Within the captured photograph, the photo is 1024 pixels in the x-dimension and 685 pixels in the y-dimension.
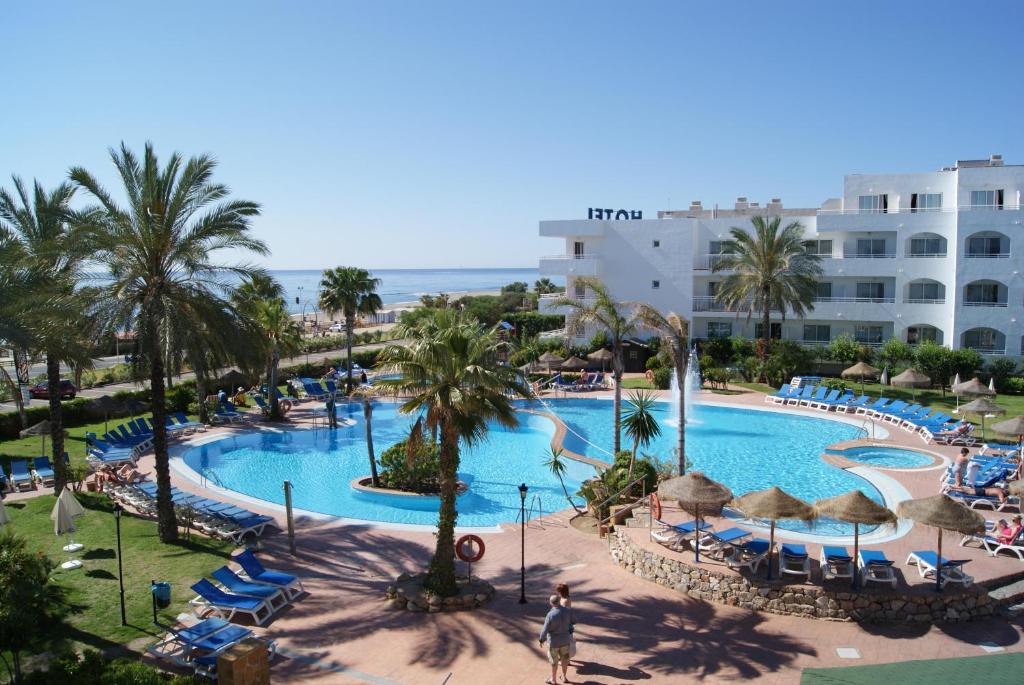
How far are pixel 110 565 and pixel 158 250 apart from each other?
661 centimetres

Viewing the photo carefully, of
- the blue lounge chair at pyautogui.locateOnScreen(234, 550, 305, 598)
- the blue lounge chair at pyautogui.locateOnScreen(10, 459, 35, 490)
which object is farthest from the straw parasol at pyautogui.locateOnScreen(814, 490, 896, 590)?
the blue lounge chair at pyautogui.locateOnScreen(10, 459, 35, 490)

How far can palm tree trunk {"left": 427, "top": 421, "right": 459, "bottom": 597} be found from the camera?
1309cm

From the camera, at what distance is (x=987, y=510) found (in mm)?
17984

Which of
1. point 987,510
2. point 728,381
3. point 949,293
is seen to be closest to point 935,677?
A: point 987,510

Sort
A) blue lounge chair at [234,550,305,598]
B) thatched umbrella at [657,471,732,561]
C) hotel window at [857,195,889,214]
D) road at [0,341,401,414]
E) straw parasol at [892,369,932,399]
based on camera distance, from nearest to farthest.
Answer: blue lounge chair at [234,550,305,598], thatched umbrella at [657,471,732,561], straw parasol at [892,369,932,399], road at [0,341,401,414], hotel window at [857,195,889,214]

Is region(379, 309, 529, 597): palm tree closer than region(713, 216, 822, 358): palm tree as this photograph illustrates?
Yes

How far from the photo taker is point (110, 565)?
48.5 feet

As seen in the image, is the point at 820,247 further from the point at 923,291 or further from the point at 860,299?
the point at 923,291

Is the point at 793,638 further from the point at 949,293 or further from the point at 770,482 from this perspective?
the point at 949,293

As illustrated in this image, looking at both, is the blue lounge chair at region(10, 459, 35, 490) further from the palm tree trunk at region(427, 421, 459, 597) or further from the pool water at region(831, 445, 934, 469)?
the pool water at region(831, 445, 934, 469)

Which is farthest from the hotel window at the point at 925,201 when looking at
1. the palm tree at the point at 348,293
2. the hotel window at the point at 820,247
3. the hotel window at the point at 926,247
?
the palm tree at the point at 348,293

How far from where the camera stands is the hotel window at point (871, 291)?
140ft

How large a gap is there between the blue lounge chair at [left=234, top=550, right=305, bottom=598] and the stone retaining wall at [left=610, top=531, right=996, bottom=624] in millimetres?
7481

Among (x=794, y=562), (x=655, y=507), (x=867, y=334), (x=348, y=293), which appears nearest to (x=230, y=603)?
(x=655, y=507)
